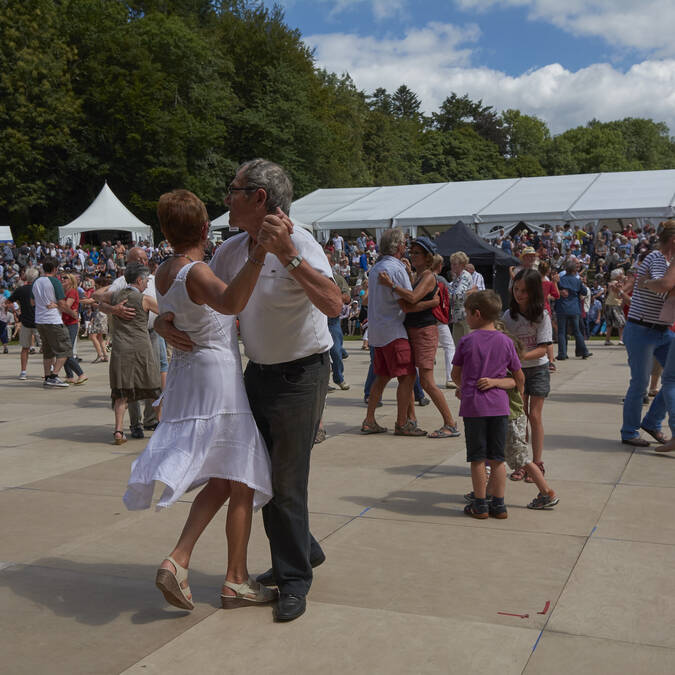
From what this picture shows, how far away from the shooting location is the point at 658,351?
7.23 meters

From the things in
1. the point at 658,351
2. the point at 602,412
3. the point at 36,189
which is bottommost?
the point at 602,412

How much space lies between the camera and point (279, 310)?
11.1ft

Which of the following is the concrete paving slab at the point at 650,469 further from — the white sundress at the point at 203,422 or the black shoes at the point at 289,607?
the white sundress at the point at 203,422

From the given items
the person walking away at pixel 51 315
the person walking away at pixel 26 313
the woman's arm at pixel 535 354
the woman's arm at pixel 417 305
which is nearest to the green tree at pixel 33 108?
the person walking away at pixel 26 313

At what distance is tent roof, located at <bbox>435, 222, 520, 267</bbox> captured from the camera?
19.0 meters

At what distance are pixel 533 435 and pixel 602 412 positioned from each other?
129 inches

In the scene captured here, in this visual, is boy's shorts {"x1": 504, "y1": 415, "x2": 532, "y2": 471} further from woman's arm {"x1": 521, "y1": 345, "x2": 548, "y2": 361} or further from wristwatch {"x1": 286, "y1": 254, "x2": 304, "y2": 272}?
wristwatch {"x1": 286, "y1": 254, "x2": 304, "y2": 272}

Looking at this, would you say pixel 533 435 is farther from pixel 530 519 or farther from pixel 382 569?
pixel 382 569

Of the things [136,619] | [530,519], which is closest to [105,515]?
[136,619]

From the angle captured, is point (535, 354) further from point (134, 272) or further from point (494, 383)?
point (134, 272)

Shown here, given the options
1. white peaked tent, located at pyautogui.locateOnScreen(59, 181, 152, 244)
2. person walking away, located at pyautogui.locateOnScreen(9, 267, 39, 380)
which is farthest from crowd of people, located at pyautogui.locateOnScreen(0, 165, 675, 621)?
white peaked tent, located at pyautogui.locateOnScreen(59, 181, 152, 244)

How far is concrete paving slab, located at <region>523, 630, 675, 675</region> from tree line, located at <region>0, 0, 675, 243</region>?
4799 centimetres

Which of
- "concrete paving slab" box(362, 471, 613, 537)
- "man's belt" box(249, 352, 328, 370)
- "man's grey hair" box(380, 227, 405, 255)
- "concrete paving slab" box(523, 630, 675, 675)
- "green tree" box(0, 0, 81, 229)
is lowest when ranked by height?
"concrete paving slab" box(362, 471, 613, 537)

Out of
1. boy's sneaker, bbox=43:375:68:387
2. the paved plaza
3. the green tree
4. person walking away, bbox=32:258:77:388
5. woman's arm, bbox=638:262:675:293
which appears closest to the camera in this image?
the paved plaza
